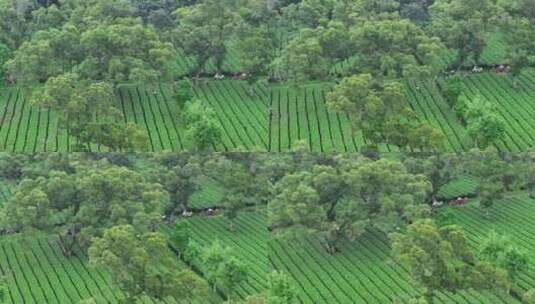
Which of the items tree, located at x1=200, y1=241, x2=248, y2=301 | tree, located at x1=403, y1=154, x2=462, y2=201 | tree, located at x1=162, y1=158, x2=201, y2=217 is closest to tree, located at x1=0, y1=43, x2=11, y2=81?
tree, located at x1=162, y1=158, x2=201, y2=217

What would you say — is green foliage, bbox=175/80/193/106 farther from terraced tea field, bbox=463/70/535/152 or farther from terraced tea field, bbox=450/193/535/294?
terraced tea field, bbox=463/70/535/152

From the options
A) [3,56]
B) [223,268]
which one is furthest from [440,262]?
[3,56]

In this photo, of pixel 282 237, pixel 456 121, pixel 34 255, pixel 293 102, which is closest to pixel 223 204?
pixel 282 237

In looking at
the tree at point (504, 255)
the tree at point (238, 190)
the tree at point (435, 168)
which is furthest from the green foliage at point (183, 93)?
the tree at point (504, 255)

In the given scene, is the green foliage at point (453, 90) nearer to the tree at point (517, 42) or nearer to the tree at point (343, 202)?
the tree at point (517, 42)

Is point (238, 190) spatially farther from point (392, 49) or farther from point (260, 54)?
point (392, 49)

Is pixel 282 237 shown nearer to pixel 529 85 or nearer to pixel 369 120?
pixel 369 120

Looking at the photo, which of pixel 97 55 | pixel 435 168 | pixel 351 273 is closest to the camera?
pixel 351 273
